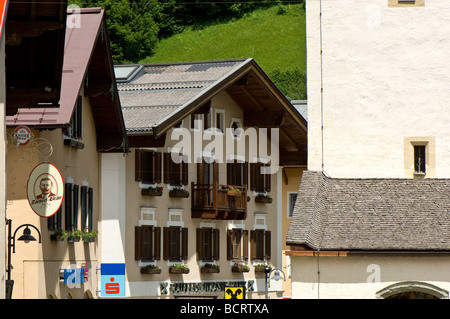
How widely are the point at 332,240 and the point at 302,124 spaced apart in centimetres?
1752

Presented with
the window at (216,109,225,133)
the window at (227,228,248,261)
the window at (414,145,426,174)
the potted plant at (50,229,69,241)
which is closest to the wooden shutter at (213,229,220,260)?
the window at (227,228,248,261)

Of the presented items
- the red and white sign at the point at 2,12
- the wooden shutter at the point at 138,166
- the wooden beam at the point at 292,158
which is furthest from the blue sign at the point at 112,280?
the red and white sign at the point at 2,12

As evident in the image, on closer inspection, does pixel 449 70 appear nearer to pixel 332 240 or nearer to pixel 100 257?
pixel 332 240

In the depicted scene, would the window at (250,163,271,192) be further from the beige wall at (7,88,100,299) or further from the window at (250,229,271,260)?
the beige wall at (7,88,100,299)

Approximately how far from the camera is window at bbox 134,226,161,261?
37.8 m

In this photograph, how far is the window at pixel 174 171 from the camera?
1543 inches

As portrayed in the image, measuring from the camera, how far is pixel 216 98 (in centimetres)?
4241

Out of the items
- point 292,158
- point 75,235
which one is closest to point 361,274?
point 75,235

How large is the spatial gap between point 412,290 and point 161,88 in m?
16.0

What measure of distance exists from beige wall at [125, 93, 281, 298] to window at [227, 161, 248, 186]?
39 centimetres

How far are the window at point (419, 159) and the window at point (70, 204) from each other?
29.6ft

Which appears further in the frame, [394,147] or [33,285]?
[394,147]
